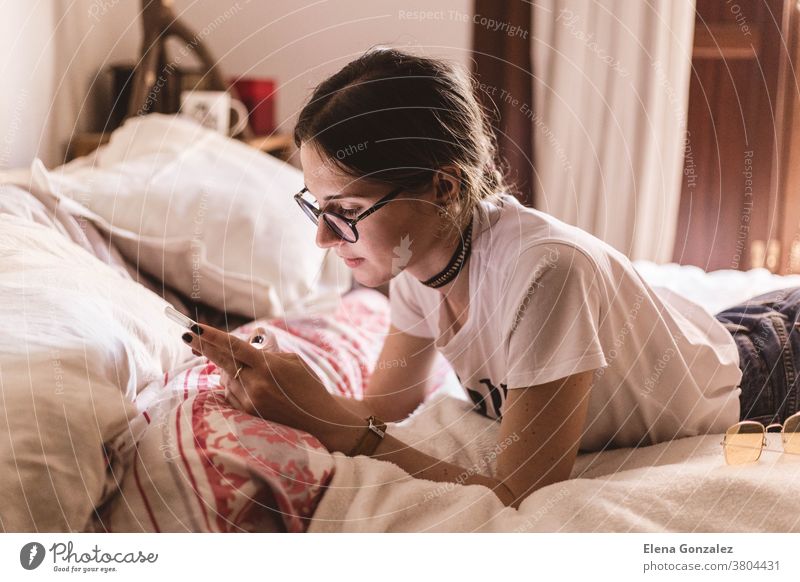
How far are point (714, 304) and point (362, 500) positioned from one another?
1.98ft

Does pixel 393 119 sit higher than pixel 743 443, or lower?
higher

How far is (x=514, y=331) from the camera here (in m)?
0.61

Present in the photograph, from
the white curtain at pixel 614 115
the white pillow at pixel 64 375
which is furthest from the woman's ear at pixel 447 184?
the white pillow at pixel 64 375

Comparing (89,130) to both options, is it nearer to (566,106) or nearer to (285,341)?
(285,341)

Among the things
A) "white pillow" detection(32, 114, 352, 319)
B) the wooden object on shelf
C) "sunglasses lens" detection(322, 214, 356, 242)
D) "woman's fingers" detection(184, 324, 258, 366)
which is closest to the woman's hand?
"woman's fingers" detection(184, 324, 258, 366)

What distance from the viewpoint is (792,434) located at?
70cm

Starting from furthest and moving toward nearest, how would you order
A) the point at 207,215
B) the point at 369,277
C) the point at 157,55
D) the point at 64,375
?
the point at 157,55
the point at 207,215
the point at 369,277
the point at 64,375

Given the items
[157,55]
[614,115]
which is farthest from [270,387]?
[157,55]

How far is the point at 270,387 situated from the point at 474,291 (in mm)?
193

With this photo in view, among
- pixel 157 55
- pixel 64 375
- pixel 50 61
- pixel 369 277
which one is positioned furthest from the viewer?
pixel 157 55

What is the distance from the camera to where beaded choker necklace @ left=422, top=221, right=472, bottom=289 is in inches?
26.1

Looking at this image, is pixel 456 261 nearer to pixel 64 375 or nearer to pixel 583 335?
pixel 583 335

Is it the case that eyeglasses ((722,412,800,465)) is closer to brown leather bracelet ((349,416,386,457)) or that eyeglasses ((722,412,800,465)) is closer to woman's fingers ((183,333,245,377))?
brown leather bracelet ((349,416,386,457))
